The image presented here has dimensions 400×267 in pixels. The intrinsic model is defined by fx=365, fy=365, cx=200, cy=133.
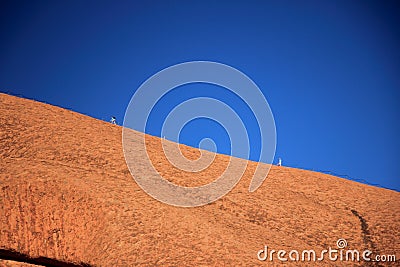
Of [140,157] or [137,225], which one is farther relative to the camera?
[140,157]

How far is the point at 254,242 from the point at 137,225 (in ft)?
17.4

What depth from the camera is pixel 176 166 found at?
2281cm

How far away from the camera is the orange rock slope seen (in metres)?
15.2

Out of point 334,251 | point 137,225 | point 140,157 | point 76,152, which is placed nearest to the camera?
point 137,225

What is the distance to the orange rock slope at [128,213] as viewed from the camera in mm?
15203

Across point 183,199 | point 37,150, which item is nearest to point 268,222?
point 183,199

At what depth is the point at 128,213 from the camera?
1656cm

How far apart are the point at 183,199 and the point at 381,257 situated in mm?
9834

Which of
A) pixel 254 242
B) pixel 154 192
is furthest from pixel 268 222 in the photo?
pixel 154 192

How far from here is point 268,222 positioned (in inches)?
758

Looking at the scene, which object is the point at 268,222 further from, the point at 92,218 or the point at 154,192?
the point at 92,218

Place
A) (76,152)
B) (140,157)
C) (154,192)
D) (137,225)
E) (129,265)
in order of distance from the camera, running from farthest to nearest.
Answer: (140,157) → (76,152) → (154,192) → (137,225) → (129,265)

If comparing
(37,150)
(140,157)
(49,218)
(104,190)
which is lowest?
(49,218)

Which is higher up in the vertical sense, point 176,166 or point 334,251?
point 176,166
